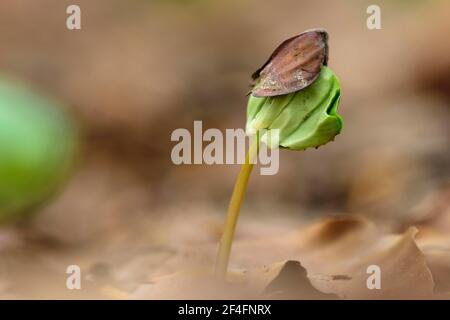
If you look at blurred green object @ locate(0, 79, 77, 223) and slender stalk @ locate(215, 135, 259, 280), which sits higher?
blurred green object @ locate(0, 79, 77, 223)

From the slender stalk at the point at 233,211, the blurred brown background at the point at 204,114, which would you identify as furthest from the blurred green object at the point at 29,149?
the slender stalk at the point at 233,211

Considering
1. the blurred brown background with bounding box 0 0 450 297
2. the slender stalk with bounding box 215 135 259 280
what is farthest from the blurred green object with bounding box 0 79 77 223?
the slender stalk with bounding box 215 135 259 280

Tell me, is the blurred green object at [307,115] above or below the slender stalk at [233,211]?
above

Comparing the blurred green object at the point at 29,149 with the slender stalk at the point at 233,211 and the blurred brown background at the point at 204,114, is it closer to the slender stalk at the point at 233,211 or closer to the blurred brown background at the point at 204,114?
the blurred brown background at the point at 204,114

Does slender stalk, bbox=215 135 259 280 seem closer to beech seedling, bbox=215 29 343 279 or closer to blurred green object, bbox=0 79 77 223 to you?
beech seedling, bbox=215 29 343 279

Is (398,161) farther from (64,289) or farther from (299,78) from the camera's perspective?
(64,289)

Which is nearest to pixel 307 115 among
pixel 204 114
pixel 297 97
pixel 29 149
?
pixel 297 97

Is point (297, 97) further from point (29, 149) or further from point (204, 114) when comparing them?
point (29, 149)
